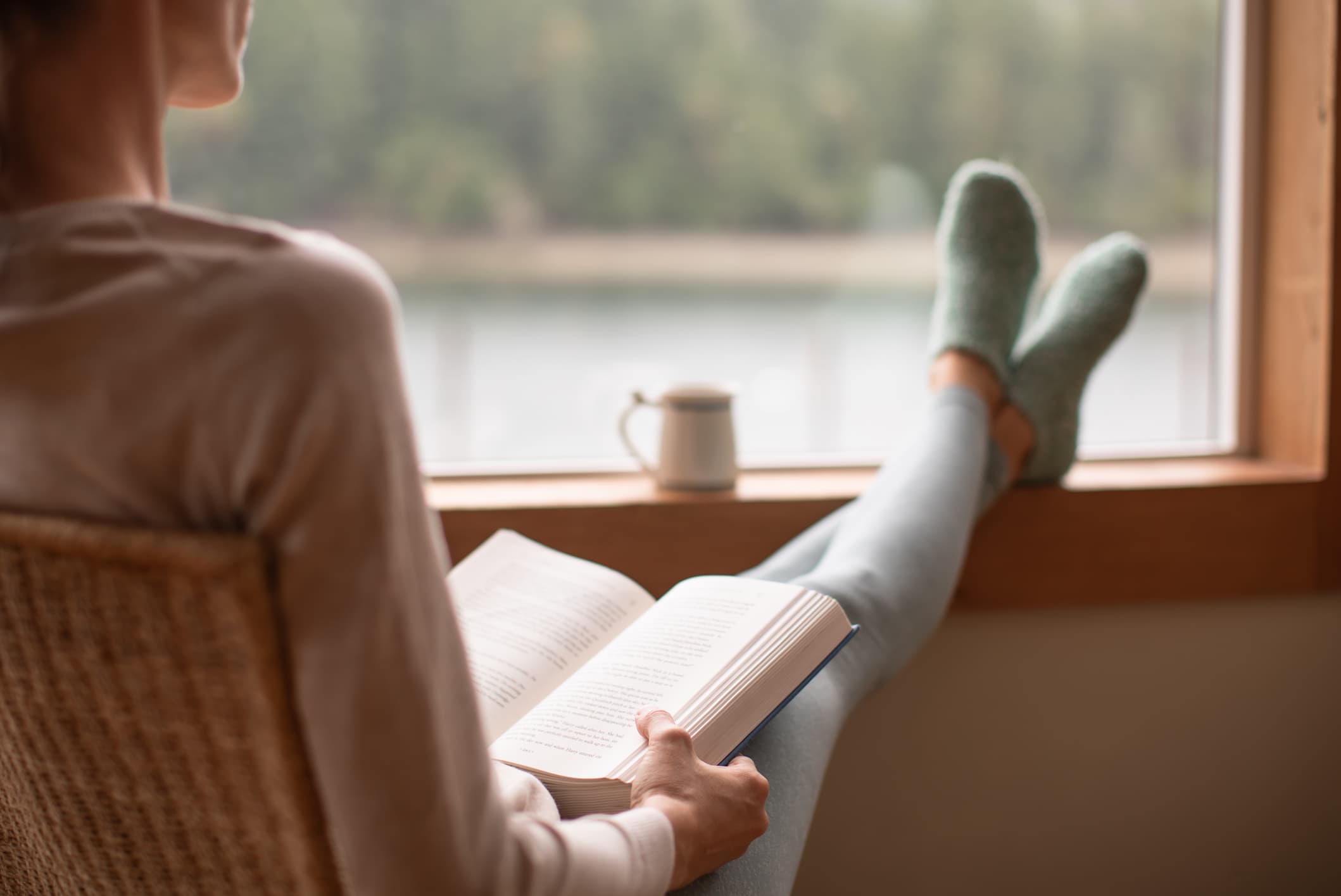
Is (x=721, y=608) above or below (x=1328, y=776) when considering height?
above

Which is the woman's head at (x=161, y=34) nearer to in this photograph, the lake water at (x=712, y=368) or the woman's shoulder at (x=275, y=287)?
the woman's shoulder at (x=275, y=287)

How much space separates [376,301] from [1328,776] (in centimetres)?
117

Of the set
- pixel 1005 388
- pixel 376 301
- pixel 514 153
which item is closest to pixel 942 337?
pixel 1005 388

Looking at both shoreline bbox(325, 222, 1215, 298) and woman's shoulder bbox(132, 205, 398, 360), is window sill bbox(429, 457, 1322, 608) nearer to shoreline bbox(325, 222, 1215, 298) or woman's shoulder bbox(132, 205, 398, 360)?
shoreline bbox(325, 222, 1215, 298)

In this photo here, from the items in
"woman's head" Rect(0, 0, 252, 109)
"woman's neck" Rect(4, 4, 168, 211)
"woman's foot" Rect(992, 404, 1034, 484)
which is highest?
"woman's head" Rect(0, 0, 252, 109)

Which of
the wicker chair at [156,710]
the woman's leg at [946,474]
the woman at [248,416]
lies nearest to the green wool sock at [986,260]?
the woman's leg at [946,474]

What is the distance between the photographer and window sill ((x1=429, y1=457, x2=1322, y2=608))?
3.44 feet

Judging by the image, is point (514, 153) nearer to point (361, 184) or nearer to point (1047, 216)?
point (361, 184)

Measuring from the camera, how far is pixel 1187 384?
1.27 meters

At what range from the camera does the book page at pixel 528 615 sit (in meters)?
0.73

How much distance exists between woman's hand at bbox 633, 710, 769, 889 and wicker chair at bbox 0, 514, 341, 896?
19 centimetres

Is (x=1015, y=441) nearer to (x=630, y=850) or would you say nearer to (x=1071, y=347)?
(x=1071, y=347)

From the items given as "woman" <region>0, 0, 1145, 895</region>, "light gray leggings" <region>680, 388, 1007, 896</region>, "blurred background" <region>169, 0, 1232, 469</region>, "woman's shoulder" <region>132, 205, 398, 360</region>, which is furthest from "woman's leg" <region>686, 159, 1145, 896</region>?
"woman's shoulder" <region>132, 205, 398, 360</region>

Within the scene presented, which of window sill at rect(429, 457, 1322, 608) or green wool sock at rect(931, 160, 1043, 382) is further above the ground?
green wool sock at rect(931, 160, 1043, 382)
